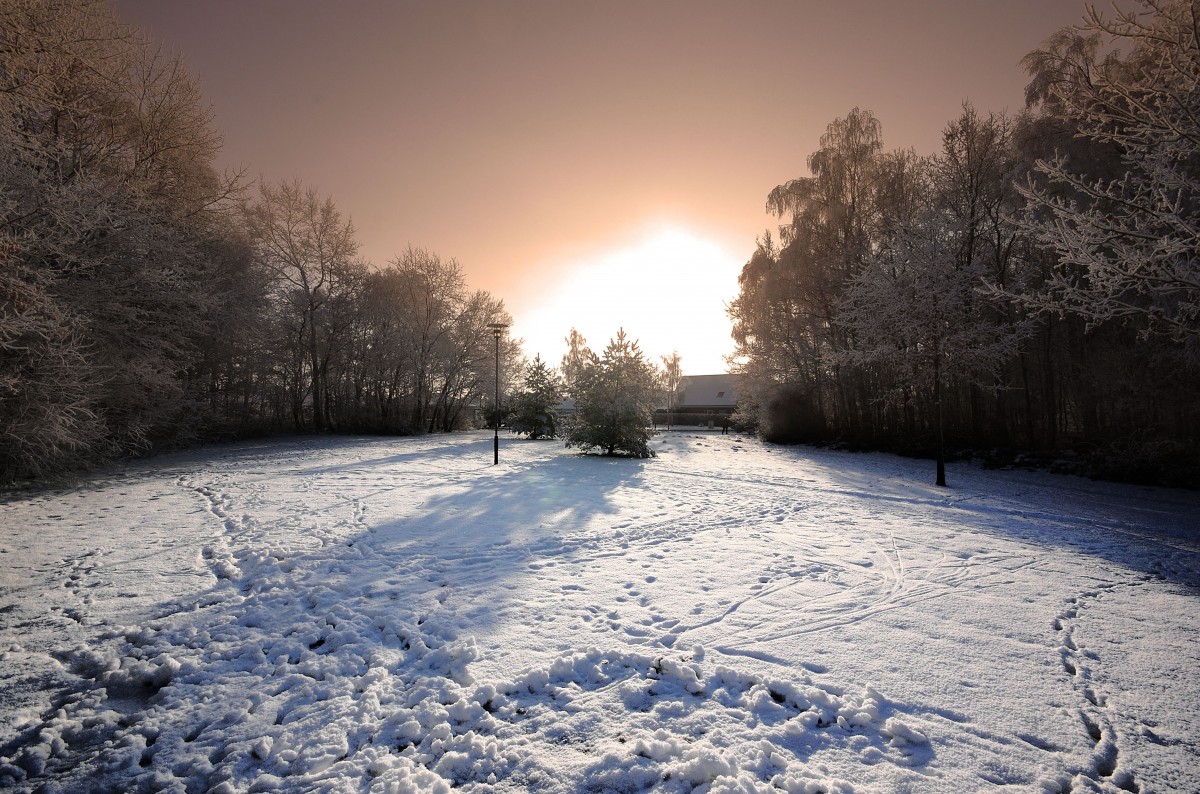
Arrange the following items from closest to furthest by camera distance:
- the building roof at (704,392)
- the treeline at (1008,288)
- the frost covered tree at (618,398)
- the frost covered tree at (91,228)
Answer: the treeline at (1008,288)
the frost covered tree at (91,228)
the frost covered tree at (618,398)
the building roof at (704,392)

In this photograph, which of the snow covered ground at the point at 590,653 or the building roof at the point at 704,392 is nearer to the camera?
the snow covered ground at the point at 590,653

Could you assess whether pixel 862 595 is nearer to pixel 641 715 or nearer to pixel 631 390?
pixel 641 715

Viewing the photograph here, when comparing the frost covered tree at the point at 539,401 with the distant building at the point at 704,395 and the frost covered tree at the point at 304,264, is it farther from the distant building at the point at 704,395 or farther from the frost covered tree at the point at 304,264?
the distant building at the point at 704,395

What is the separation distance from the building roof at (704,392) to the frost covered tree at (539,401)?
29785 mm

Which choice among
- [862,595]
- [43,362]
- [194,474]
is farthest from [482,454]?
[862,595]

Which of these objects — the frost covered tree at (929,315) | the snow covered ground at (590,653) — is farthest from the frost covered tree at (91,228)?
the frost covered tree at (929,315)

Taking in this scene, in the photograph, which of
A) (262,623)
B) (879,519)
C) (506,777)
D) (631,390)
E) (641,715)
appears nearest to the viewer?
(506,777)

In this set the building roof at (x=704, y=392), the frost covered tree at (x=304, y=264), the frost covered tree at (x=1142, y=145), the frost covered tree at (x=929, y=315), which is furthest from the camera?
the building roof at (x=704, y=392)

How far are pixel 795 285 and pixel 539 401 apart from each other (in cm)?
1436

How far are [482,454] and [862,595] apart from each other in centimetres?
1458

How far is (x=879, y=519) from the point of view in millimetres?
7754

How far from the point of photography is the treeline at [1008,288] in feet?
20.8

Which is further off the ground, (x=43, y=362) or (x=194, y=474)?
(x=43, y=362)

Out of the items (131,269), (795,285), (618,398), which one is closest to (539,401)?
(618,398)
